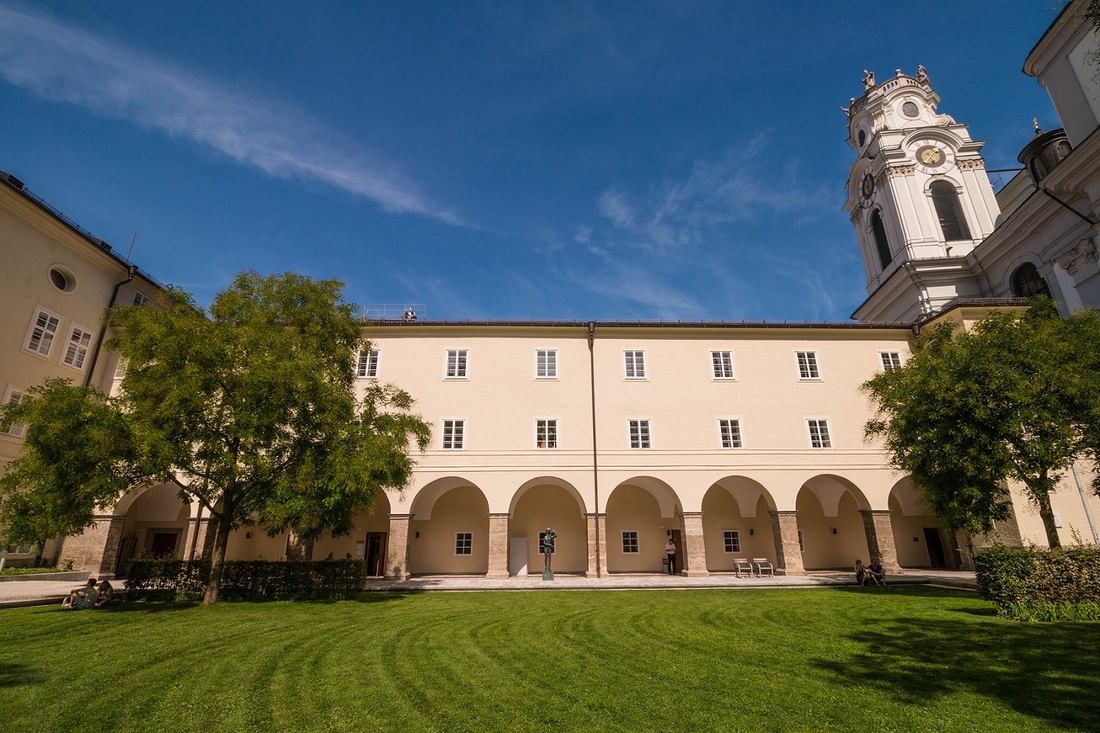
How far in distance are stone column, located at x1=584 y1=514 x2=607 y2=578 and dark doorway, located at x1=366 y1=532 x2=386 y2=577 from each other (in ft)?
32.7

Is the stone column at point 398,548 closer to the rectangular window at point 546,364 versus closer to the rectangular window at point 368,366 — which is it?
the rectangular window at point 368,366

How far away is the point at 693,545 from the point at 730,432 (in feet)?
17.0

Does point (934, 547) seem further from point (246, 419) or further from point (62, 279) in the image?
point (62, 279)

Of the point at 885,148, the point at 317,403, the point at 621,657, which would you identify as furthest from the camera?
the point at 885,148

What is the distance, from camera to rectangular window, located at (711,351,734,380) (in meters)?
24.6

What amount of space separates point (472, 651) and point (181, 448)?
952 cm

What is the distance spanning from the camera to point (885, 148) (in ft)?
130

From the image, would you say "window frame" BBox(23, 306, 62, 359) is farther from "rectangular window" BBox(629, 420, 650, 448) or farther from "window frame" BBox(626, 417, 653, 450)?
"rectangular window" BBox(629, 420, 650, 448)

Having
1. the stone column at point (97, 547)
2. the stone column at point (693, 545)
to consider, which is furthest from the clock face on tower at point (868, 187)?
the stone column at point (97, 547)

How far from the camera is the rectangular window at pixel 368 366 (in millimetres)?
23906

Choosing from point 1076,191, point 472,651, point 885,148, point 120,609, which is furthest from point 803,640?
point 885,148

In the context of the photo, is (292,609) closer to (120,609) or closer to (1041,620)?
(120,609)

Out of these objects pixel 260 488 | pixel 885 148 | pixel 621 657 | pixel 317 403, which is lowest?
pixel 621 657

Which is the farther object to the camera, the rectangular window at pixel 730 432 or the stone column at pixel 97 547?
the rectangular window at pixel 730 432
